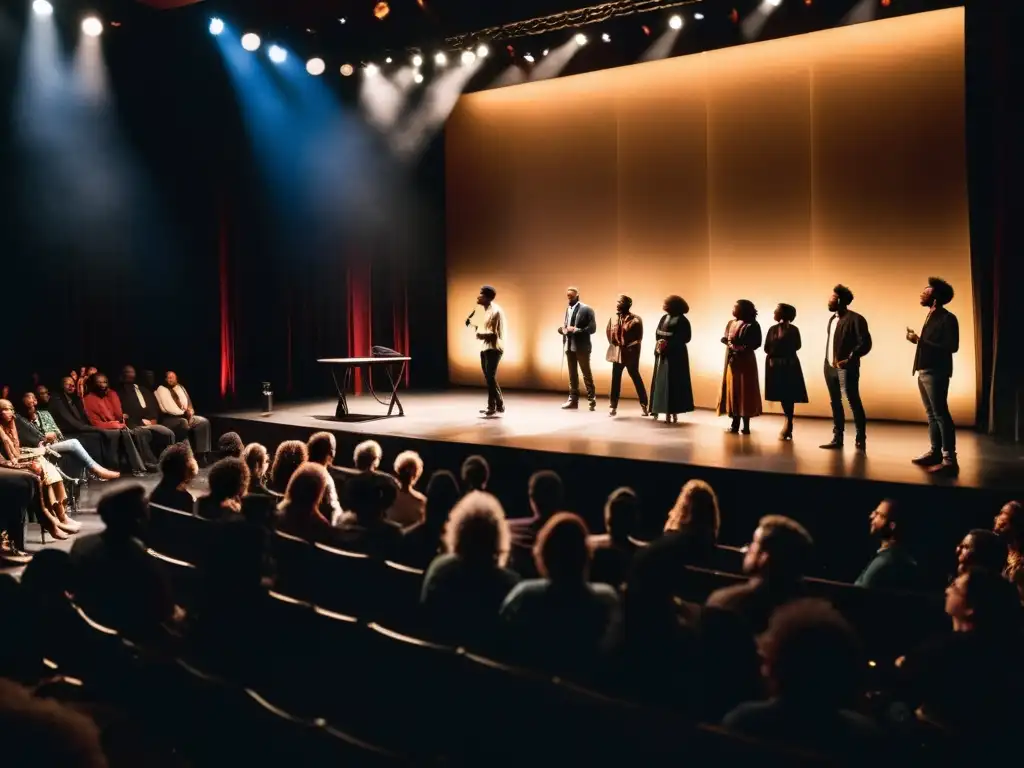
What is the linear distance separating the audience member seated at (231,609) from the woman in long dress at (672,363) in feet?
17.9

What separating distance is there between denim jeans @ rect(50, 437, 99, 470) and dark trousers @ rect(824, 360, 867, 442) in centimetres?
555

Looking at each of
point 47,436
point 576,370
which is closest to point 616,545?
point 47,436

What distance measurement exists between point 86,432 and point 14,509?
2539 mm

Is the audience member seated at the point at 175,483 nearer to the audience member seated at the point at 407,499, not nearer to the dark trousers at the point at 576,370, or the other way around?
the audience member seated at the point at 407,499

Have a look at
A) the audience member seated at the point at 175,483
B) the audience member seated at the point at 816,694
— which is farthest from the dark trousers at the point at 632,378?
the audience member seated at the point at 816,694

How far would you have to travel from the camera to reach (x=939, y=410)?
5508 mm

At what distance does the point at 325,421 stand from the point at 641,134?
184 inches

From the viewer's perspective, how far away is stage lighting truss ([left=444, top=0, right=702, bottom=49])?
8398 mm

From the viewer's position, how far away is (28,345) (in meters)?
8.09

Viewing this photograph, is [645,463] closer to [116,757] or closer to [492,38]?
[116,757]

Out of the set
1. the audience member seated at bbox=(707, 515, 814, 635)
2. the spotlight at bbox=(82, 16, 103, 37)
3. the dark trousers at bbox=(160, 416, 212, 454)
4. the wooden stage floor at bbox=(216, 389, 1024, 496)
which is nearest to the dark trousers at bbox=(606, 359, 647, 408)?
the wooden stage floor at bbox=(216, 389, 1024, 496)

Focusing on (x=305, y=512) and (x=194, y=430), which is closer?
(x=305, y=512)

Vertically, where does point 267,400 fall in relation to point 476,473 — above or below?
above

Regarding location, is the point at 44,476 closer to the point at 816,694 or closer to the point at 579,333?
the point at 579,333
